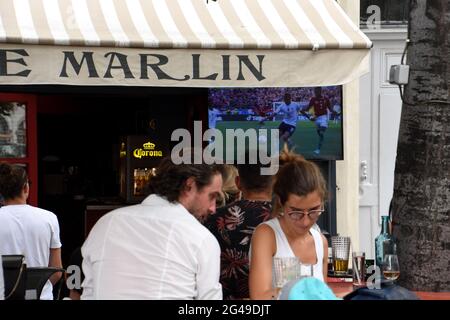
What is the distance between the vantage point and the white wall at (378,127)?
888 centimetres

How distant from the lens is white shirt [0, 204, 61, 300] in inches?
228

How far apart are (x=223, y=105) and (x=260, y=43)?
2794 millimetres

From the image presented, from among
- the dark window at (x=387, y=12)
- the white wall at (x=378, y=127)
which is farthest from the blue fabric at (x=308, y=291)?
the dark window at (x=387, y=12)

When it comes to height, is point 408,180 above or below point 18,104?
below

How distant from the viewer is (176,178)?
380 cm

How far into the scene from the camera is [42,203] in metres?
12.5

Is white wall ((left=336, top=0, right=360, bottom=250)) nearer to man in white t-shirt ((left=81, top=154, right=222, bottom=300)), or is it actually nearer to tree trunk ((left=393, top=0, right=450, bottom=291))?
tree trunk ((left=393, top=0, right=450, bottom=291))

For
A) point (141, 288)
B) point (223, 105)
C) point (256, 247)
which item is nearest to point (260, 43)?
point (256, 247)

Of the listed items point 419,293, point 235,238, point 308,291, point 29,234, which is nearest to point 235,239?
point 235,238

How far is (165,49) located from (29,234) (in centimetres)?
163

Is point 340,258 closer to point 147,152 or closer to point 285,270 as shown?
point 285,270

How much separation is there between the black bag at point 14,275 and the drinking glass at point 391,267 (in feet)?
6.92

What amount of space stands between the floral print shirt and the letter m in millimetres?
1168

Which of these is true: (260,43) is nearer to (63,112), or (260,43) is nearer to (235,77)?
(235,77)
